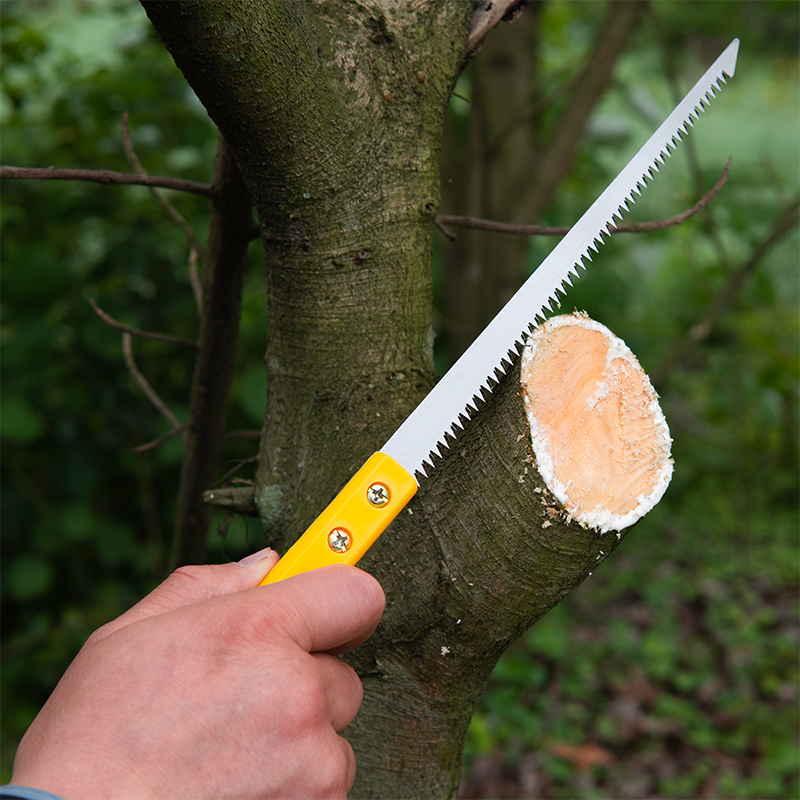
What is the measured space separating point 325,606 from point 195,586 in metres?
0.18

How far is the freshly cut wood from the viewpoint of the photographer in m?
0.75

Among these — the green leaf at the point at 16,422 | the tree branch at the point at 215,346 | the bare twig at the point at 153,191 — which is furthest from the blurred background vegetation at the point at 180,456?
the bare twig at the point at 153,191

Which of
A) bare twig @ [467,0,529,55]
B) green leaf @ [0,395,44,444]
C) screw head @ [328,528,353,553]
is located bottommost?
green leaf @ [0,395,44,444]

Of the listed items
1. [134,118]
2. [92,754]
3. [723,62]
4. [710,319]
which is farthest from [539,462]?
[710,319]

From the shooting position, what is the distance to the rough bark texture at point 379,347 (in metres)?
0.76

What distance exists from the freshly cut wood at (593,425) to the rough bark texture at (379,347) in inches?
1.0

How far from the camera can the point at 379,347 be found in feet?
2.95

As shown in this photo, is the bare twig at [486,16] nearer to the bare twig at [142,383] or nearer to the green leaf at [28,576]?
the bare twig at [142,383]

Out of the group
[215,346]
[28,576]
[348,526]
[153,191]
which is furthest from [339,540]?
[28,576]

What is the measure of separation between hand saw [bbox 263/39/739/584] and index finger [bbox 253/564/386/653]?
2.2 inches

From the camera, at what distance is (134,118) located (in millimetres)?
2051

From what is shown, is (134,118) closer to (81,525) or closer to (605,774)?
(81,525)

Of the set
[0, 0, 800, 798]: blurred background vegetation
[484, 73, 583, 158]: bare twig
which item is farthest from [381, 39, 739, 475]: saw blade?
[0, 0, 800, 798]: blurred background vegetation

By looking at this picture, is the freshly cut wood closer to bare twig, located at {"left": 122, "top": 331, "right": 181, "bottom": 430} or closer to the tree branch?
the tree branch
